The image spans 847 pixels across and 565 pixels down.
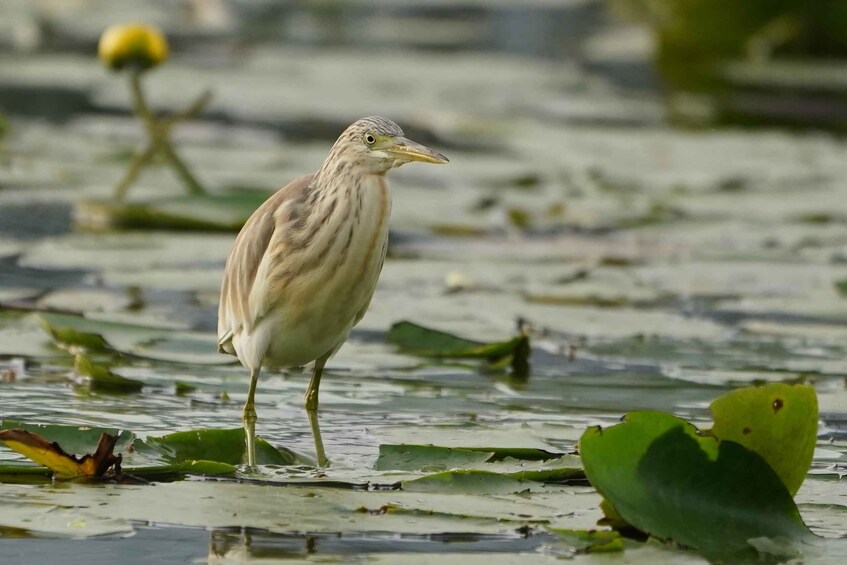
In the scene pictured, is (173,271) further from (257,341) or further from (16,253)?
(257,341)

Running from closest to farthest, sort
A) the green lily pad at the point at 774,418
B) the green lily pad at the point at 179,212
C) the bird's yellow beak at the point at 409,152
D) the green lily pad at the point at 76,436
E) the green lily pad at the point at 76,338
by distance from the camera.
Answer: the green lily pad at the point at 774,418 < the green lily pad at the point at 76,436 < the bird's yellow beak at the point at 409,152 < the green lily pad at the point at 76,338 < the green lily pad at the point at 179,212

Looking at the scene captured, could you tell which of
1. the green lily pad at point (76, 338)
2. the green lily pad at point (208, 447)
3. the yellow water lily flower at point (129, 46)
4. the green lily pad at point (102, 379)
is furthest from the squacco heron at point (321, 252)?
the yellow water lily flower at point (129, 46)

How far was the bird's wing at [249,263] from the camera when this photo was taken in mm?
4402

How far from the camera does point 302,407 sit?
4715mm

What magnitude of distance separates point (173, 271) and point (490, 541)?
328 cm

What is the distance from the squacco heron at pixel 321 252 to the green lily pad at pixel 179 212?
2.66 m

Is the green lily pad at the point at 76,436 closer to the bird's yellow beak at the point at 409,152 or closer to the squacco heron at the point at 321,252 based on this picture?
the squacco heron at the point at 321,252

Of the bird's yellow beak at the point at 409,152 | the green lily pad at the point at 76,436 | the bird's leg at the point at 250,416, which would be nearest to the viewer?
the green lily pad at the point at 76,436

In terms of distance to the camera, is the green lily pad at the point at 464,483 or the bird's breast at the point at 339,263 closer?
the green lily pad at the point at 464,483

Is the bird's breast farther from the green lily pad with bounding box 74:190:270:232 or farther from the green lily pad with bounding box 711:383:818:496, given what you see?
the green lily pad with bounding box 74:190:270:232

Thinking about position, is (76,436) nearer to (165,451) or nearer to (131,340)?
(165,451)

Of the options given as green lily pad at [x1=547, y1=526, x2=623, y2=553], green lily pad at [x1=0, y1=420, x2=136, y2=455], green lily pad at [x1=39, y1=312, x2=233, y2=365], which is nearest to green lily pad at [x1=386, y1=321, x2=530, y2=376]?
green lily pad at [x1=39, y1=312, x2=233, y2=365]

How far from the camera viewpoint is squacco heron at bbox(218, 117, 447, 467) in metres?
4.19

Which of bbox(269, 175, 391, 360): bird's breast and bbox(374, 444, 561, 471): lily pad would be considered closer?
bbox(374, 444, 561, 471): lily pad
